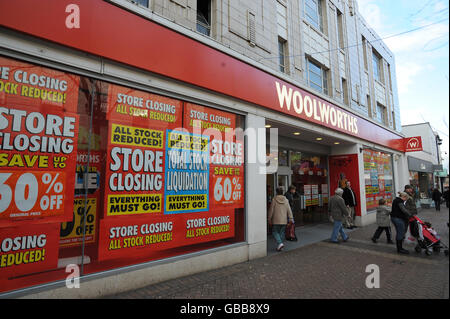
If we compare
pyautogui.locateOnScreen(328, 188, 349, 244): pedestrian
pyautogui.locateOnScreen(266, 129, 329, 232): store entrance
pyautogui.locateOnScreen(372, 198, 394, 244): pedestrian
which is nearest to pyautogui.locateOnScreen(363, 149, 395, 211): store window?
pyautogui.locateOnScreen(266, 129, 329, 232): store entrance

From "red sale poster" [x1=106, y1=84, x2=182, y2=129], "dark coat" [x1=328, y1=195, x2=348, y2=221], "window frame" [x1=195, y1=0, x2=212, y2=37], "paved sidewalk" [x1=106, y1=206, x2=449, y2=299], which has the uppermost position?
"window frame" [x1=195, y1=0, x2=212, y2=37]

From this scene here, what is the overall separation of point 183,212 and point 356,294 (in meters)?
3.38

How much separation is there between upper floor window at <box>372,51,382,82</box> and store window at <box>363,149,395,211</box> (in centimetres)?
560

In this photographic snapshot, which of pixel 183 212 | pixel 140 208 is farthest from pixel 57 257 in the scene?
pixel 183 212

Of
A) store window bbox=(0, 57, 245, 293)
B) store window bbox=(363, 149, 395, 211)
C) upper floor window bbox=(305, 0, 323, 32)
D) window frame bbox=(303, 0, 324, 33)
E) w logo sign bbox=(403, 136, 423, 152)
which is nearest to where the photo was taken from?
store window bbox=(0, 57, 245, 293)

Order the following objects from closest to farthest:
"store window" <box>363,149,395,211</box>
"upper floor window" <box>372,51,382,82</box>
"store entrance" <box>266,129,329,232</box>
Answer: "store entrance" <box>266,129,329,232</box> → "store window" <box>363,149,395,211</box> → "upper floor window" <box>372,51,382,82</box>

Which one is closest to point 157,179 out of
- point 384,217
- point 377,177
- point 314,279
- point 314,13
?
point 314,279

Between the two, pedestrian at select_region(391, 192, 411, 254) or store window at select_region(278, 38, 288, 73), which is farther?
store window at select_region(278, 38, 288, 73)

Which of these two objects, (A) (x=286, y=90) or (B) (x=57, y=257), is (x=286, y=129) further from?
(B) (x=57, y=257)

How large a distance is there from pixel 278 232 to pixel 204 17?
21.3 feet

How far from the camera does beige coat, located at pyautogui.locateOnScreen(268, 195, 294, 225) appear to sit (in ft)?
21.4

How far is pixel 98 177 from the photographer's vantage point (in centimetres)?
406

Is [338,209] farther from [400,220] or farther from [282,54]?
[282,54]

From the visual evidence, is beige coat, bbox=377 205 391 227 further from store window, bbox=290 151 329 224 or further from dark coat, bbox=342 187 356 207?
store window, bbox=290 151 329 224
